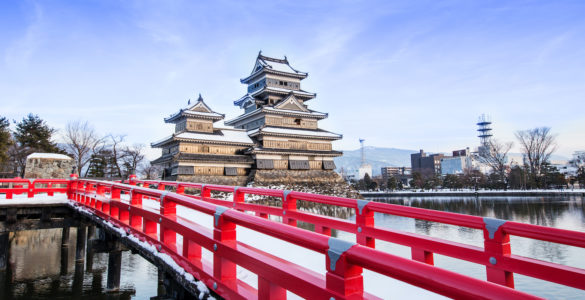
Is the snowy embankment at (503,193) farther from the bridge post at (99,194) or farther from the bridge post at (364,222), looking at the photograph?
the bridge post at (99,194)

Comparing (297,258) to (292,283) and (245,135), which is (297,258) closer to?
(292,283)

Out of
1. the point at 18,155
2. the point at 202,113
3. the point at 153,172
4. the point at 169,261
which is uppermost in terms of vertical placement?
the point at 202,113

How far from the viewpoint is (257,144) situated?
35906 millimetres

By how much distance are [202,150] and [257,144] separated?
5739 millimetres

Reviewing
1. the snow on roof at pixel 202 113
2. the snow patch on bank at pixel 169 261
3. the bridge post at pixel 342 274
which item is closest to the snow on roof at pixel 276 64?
the snow on roof at pixel 202 113

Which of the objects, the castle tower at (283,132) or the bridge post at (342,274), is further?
the castle tower at (283,132)

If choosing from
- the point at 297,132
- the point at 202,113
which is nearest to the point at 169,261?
the point at 202,113

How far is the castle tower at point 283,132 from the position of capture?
117ft

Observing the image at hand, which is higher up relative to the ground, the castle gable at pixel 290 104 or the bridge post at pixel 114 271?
the castle gable at pixel 290 104

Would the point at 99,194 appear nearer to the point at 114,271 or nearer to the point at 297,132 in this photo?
the point at 114,271

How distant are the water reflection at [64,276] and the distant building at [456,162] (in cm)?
11286

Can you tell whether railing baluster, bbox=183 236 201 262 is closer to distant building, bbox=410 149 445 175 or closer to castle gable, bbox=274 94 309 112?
castle gable, bbox=274 94 309 112

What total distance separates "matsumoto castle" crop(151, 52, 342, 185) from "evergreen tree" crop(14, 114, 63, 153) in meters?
11.5

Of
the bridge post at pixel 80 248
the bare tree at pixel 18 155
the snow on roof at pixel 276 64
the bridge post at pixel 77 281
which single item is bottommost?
the bridge post at pixel 77 281
